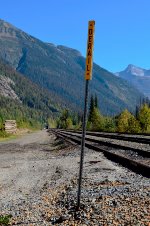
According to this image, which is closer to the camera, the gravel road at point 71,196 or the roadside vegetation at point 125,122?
the gravel road at point 71,196

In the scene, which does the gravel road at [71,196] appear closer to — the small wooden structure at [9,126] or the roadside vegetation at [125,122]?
the small wooden structure at [9,126]

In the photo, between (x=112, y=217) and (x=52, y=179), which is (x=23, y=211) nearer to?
(x=112, y=217)

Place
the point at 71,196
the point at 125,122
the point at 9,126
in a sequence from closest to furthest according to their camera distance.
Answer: the point at 71,196 → the point at 9,126 → the point at 125,122

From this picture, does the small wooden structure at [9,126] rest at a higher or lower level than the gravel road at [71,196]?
higher

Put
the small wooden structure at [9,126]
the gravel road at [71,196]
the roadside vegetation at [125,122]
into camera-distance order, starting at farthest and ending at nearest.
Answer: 1. the roadside vegetation at [125,122]
2. the small wooden structure at [9,126]
3. the gravel road at [71,196]

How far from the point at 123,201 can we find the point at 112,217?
931 mm

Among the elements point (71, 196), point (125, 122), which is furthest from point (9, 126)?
point (71, 196)

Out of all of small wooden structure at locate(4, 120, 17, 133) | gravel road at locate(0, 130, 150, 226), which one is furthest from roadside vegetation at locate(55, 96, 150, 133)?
gravel road at locate(0, 130, 150, 226)

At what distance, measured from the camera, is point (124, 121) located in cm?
12350

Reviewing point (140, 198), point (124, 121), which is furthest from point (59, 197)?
point (124, 121)

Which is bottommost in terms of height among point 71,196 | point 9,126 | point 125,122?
point 71,196

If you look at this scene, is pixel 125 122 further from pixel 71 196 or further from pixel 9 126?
pixel 71 196

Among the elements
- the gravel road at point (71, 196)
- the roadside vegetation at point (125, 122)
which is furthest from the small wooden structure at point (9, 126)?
the gravel road at point (71, 196)

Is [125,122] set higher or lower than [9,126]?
higher
